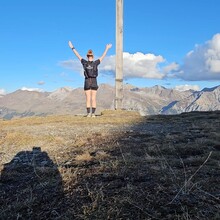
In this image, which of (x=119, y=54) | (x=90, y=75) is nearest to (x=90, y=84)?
(x=90, y=75)

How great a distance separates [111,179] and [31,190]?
141 centimetres

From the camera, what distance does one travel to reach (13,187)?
6.50 meters

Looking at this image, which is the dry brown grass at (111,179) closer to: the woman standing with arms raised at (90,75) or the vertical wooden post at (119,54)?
the woman standing with arms raised at (90,75)

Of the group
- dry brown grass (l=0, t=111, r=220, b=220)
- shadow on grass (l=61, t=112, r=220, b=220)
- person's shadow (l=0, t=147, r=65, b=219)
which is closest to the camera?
shadow on grass (l=61, t=112, r=220, b=220)

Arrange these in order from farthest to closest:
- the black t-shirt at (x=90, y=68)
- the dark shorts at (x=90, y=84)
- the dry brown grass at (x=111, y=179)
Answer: the dark shorts at (x=90, y=84), the black t-shirt at (x=90, y=68), the dry brown grass at (x=111, y=179)

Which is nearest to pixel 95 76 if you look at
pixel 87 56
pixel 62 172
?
pixel 87 56

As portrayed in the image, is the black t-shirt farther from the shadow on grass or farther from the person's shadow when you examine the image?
the person's shadow

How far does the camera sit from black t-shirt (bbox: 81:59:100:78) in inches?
725

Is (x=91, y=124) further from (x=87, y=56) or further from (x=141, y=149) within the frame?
(x=141, y=149)

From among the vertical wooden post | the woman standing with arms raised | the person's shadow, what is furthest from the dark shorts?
the person's shadow

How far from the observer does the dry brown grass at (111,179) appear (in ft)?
16.1

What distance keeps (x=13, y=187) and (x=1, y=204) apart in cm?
83

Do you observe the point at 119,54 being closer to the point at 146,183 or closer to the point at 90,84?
the point at 90,84

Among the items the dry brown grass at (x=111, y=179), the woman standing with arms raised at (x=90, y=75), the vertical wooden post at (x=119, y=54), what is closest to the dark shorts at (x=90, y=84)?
the woman standing with arms raised at (x=90, y=75)
